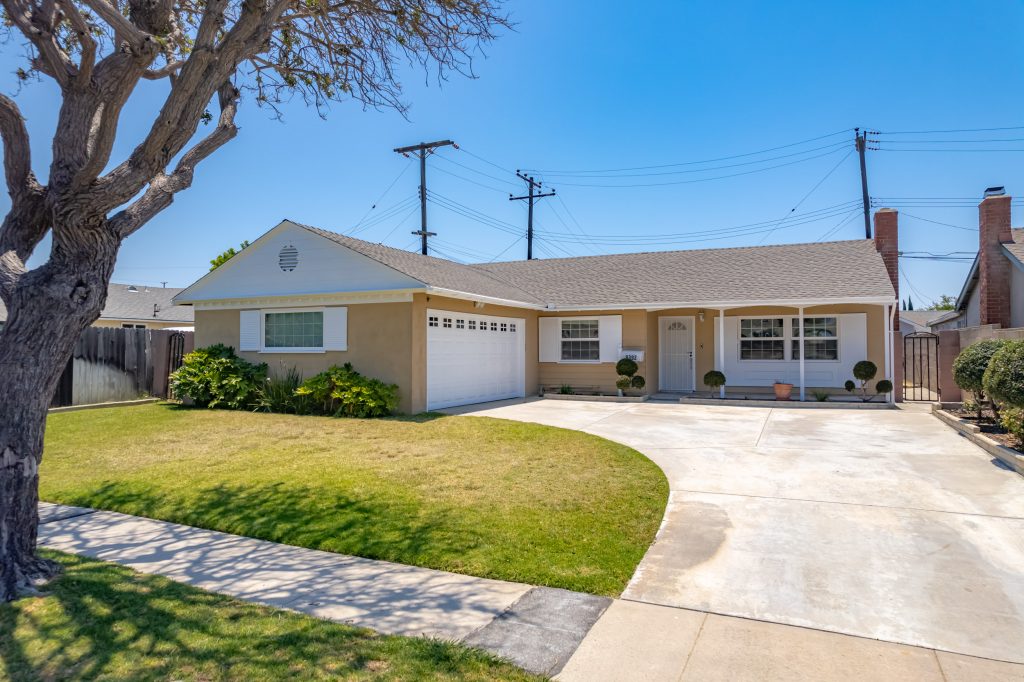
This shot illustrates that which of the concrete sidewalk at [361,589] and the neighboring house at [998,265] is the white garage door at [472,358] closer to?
the concrete sidewalk at [361,589]

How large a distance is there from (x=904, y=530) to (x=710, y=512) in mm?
1679

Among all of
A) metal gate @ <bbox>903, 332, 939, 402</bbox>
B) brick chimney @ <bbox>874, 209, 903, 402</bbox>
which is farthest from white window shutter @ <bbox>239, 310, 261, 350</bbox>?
metal gate @ <bbox>903, 332, 939, 402</bbox>

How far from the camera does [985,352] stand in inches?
417

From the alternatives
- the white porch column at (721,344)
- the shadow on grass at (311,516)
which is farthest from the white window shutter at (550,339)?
the shadow on grass at (311,516)

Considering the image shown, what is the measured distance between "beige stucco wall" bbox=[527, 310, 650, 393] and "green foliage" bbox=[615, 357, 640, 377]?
1.64ft

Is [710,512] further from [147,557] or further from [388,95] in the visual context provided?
[388,95]

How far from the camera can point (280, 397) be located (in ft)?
46.2

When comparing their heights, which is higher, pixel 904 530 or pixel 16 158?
pixel 16 158

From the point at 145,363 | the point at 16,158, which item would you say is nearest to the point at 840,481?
the point at 16,158

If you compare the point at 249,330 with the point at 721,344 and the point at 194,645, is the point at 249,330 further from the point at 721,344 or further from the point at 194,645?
the point at 194,645

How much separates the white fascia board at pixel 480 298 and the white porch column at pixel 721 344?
506 cm

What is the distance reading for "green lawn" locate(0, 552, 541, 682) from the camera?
3.06 metres

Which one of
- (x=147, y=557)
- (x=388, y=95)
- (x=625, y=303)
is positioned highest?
(x=388, y=95)

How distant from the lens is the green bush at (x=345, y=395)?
42.5 ft
